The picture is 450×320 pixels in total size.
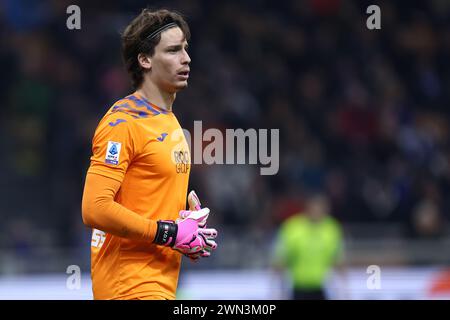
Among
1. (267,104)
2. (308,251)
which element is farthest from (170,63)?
(267,104)

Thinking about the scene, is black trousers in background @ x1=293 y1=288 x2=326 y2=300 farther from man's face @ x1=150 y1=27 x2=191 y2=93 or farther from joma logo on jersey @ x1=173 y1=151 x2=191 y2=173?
man's face @ x1=150 y1=27 x2=191 y2=93

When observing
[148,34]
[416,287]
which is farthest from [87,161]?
[148,34]

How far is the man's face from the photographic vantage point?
16.3 feet

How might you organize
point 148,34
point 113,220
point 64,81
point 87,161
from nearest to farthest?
1. point 113,220
2. point 148,34
3. point 87,161
4. point 64,81

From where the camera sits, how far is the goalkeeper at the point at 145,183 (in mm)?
4645

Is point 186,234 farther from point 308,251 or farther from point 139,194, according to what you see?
point 308,251

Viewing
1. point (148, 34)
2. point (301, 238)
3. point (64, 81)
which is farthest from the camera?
point (64, 81)

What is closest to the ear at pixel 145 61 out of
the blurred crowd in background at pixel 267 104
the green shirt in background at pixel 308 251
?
the green shirt in background at pixel 308 251

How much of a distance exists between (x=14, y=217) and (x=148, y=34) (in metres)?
7.53

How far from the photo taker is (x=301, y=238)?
1039 cm

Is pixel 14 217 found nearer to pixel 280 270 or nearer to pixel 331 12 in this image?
pixel 280 270

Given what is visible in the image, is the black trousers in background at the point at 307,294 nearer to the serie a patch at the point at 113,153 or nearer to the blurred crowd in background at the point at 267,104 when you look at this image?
the blurred crowd in background at the point at 267,104

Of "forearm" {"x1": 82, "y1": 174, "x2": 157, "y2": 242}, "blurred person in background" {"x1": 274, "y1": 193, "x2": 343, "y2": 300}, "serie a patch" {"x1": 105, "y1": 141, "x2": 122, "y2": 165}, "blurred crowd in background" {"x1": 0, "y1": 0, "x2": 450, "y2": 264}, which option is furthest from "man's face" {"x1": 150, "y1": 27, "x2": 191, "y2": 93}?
"blurred crowd in background" {"x1": 0, "y1": 0, "x2": 450, "y2": 264}

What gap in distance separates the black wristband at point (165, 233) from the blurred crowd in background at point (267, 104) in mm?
6946
